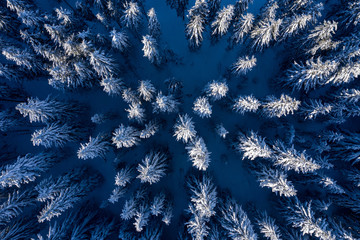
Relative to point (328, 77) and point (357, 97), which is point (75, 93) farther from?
point (357, 97)

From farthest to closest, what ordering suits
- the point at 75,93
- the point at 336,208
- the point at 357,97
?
the point at 75,93, the point at 336,208, the point at 357,97

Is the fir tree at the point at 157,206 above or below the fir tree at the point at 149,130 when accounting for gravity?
below

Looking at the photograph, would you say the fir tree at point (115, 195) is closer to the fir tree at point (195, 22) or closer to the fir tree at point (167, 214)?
the fir tree at point (167, 214)

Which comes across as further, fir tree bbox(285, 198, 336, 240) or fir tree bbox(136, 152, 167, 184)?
fir tree bbox(136, 152, 167, 184)

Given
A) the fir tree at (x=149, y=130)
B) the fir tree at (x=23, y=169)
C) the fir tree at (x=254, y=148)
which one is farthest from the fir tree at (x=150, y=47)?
the fir tree at (x=23, y=169)

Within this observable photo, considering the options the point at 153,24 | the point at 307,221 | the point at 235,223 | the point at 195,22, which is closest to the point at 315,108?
the point at 307,221

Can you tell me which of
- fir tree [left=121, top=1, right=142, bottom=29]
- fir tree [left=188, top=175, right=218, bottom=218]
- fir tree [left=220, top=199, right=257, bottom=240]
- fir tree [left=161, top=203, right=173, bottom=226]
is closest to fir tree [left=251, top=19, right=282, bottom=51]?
fir tree [left=121, top=1, right=142, bottom=29]

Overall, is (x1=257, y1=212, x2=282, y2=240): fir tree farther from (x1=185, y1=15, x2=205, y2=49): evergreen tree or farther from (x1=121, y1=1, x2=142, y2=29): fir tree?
(x1=121, y1=1, x2=142, y2=29): fir tree

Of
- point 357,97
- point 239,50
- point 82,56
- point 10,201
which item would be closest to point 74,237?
point 10,201
